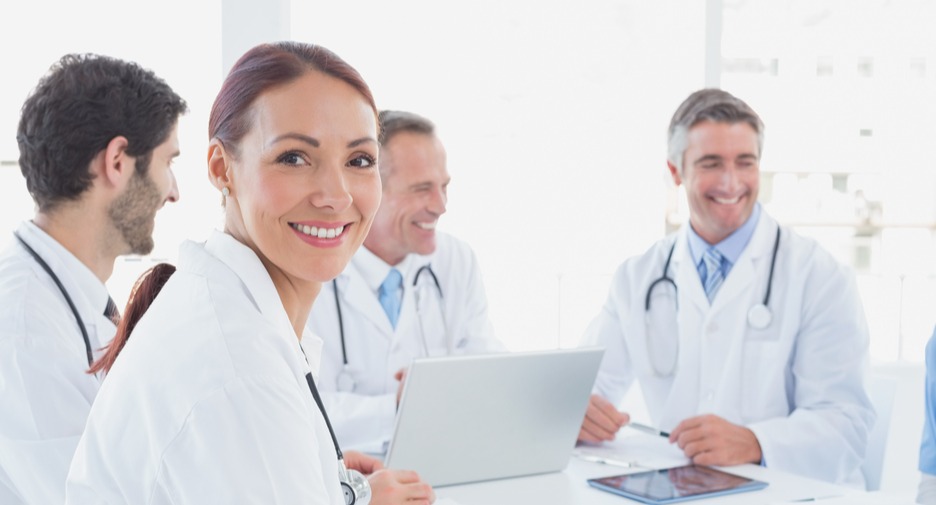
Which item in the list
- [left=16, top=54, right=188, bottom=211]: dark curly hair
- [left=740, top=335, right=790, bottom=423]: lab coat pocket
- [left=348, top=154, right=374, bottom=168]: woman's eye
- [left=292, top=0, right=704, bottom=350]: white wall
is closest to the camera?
[left=348, top=154, right=374, bottom=168]: woman's eye

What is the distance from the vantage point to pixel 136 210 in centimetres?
185

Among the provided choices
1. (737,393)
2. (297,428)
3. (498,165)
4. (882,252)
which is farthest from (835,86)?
(297,428)

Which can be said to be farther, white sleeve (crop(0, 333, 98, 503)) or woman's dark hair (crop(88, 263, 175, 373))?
white sleeve (crop(0, 333, 98, 503))

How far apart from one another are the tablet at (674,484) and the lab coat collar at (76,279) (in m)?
0.90

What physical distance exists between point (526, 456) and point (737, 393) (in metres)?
0.74

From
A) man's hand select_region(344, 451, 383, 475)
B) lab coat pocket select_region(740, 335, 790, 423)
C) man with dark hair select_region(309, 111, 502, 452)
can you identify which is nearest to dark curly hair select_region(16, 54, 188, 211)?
man with dark hair select_region(309, 111, 502, 452)

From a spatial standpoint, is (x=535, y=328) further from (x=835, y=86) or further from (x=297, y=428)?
(x=297, y=428)

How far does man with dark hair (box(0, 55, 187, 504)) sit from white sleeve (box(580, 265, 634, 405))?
112cm

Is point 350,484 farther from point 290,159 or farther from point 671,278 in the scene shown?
point 671,278

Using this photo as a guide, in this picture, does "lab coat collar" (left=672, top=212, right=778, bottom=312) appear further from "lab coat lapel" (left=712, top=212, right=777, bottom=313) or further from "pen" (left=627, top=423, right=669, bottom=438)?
"pen" (left=627, top=423, right=669, bottom=438)

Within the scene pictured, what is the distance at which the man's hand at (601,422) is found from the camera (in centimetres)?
199

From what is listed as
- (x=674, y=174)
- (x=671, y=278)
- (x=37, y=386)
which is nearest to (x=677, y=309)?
(x=671, y=278)

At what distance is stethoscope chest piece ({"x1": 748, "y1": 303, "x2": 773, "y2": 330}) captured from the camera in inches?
87.7

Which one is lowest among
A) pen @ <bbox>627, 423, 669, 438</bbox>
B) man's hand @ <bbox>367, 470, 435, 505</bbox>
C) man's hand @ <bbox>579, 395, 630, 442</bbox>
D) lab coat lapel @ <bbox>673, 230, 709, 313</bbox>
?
pen @ <bbox>627, 423, 669, 438</bbox>
